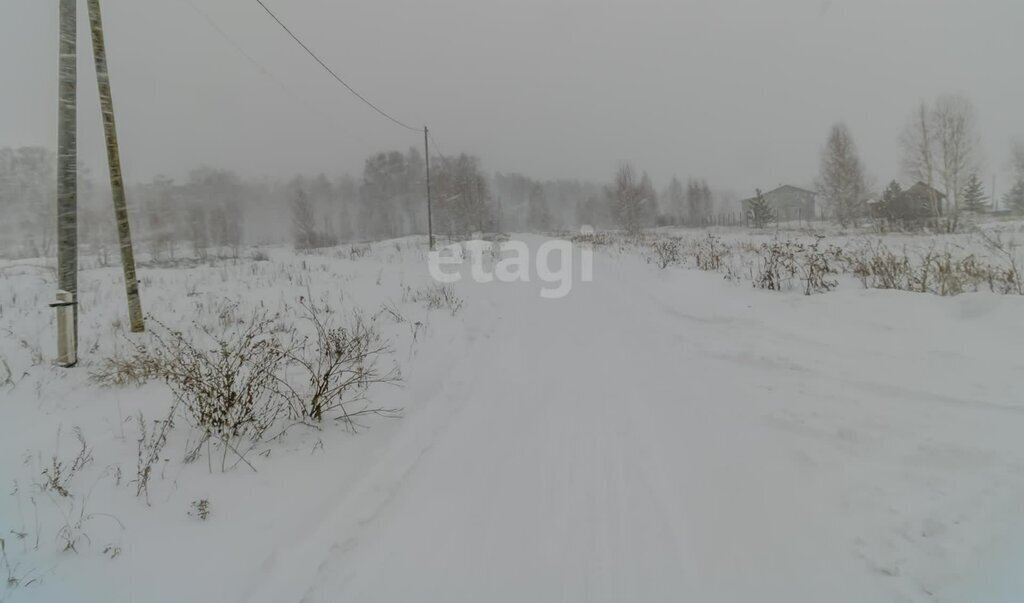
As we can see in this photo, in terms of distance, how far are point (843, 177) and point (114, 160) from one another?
51070 mm

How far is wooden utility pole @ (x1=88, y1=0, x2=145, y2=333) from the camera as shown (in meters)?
6.14

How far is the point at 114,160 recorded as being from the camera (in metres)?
6.34

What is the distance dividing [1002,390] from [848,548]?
2.60 metres

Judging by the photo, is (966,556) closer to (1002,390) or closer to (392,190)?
(1002,390)

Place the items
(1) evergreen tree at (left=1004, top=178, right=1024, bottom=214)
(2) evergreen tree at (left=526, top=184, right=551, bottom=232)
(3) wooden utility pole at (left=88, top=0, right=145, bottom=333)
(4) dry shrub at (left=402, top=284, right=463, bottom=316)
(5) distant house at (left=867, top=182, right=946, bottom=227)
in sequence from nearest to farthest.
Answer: (3) wooden utility pole at (left=88, top=0, right=145, bottom=333) < (4) dry shrub at (left=402, top=284, right=463, bottom=316) < (5) distant house at (left=867, top=182, right=946, bottom=227) < (1) evergreen tree at (left=1004, top=178, right=1024, bottom=214) < (2) evergreen tree at (left=526, top=184, right=551, bottom=232)

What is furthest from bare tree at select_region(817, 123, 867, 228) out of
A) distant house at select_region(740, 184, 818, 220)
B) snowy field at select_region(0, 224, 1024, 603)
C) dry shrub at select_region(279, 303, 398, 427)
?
dry shrub at select_region(279, 303, 398, 427)

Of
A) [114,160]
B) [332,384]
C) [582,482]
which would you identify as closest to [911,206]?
[582,482]

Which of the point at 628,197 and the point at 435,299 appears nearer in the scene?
the point at 435,299

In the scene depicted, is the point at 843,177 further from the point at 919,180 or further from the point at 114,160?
the point at 114,160

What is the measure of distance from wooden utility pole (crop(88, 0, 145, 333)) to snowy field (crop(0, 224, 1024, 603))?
4.49ft

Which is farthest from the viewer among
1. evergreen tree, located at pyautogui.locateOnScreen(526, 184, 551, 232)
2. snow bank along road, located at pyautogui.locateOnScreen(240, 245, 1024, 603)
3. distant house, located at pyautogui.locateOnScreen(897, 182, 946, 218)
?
evergreen tree, located at pyautogui.locateOnScreen(526, 184, 551, 232)

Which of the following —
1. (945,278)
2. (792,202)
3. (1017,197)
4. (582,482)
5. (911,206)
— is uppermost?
(792,202)

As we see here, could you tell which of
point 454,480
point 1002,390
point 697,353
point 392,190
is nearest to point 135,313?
point 454,480

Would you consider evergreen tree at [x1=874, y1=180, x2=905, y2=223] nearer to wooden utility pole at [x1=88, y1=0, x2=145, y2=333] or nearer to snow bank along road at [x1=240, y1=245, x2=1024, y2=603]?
snow bank along road at [x1=240, y1=245, x2=1024, y2=603]
